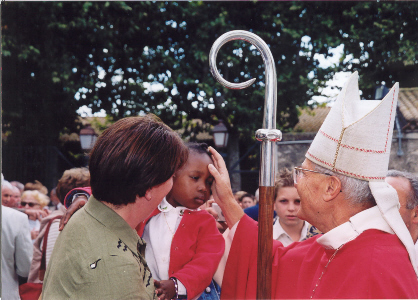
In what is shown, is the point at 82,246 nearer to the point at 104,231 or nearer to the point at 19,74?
the point at 104,231

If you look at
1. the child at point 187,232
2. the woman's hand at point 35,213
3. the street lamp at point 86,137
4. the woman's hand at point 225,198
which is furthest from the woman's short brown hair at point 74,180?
the street lamp at point 86,137

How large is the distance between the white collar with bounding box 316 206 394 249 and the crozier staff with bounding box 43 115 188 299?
788 millimetres

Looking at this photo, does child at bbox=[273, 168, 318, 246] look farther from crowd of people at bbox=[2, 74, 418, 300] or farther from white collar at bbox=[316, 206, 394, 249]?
white collar at bbox=[316, 206, 394, 249]

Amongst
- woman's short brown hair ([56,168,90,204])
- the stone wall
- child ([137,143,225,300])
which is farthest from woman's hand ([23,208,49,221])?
the stone wall

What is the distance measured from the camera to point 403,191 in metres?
3.10

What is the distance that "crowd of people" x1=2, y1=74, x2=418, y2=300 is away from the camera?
56.6 inches

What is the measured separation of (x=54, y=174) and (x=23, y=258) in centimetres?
885

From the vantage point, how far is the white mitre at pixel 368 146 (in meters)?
1.88

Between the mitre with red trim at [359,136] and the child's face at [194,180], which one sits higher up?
the mitre with red trim at [359,136]

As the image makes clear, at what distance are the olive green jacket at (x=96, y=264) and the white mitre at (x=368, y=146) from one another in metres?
1.00

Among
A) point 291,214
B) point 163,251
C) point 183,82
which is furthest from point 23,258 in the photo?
point 183,82

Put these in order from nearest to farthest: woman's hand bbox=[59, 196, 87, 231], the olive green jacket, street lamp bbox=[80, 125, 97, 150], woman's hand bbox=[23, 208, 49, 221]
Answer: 1. the olive green jacket
2. woman's hand bbox=[59, 196, 87, 231]
3. woman's hand bbox=[23, 208, 49, 221]
4. street lamp bbox=[80, 125, 97, 150]

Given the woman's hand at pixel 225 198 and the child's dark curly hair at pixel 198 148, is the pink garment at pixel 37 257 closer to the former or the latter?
the child's dark curly hair at pixel 198 148

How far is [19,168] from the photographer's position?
11969 mm
